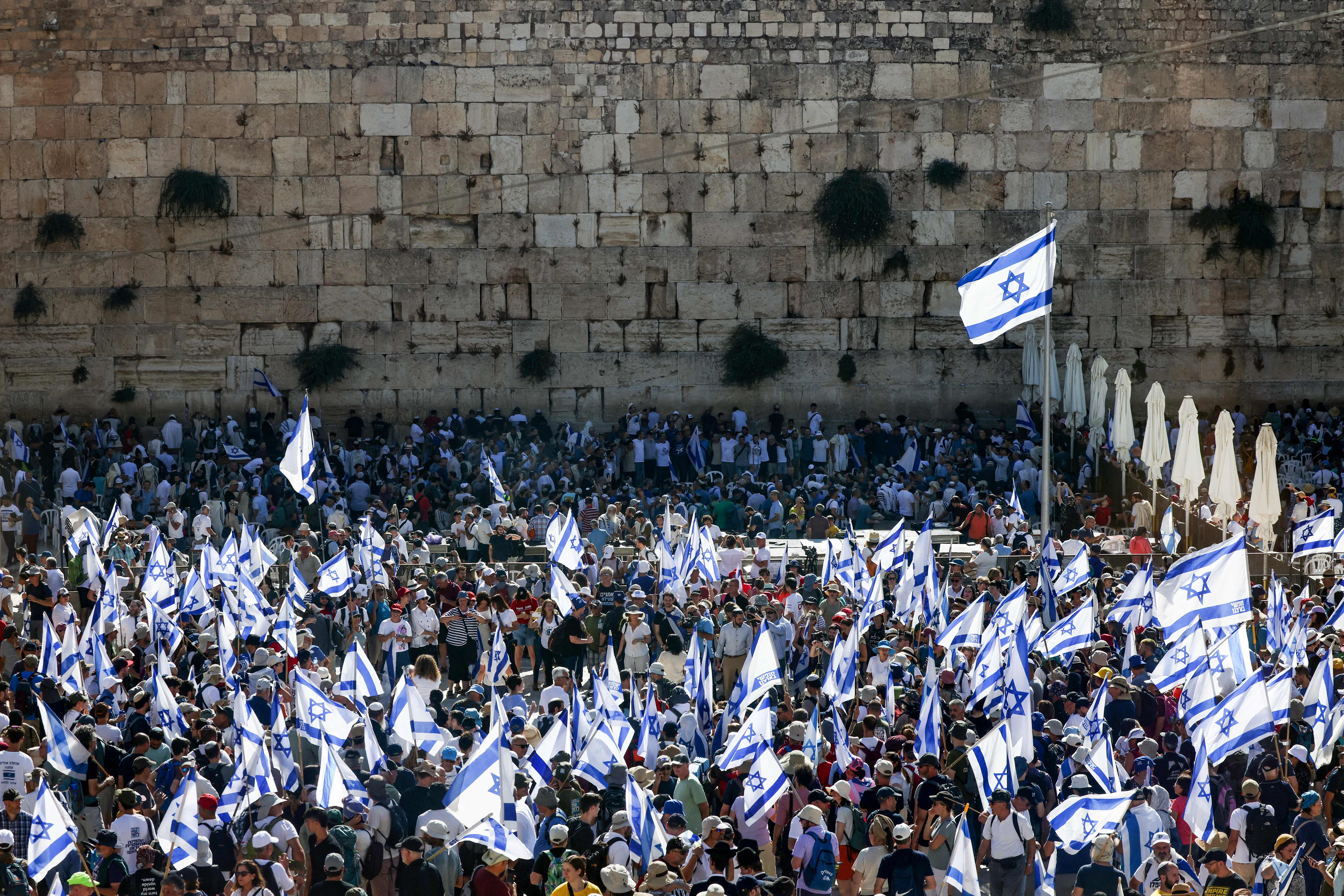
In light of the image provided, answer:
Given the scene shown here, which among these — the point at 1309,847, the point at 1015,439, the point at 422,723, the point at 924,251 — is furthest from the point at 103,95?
the point at 1309,847

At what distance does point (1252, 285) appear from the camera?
2688cm

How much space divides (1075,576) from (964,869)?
23.5ft

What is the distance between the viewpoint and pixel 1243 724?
10.1 metres

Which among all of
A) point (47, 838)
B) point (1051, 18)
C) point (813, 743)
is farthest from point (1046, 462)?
point (1051, 18)

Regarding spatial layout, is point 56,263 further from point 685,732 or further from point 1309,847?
point 1309,847

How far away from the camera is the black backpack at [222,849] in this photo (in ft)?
28.9

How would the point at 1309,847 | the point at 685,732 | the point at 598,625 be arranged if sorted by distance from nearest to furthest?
the point at 1309,847
the point at 685,732
the point at 598,625

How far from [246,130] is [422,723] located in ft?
59.5

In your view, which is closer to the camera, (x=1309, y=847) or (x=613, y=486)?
(x=1309, y=847)

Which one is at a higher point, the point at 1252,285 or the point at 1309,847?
the point at 1252,285

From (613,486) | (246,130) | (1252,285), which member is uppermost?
(246,130)

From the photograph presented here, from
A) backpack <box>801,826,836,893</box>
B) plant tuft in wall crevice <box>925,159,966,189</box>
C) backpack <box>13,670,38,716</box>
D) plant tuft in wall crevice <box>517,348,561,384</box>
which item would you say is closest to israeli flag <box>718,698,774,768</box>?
backpack <box>801,826,836,893</box>

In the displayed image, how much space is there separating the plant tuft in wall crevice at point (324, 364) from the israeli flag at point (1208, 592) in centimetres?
1688

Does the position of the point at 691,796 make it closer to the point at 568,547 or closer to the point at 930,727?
the point at 930,727
